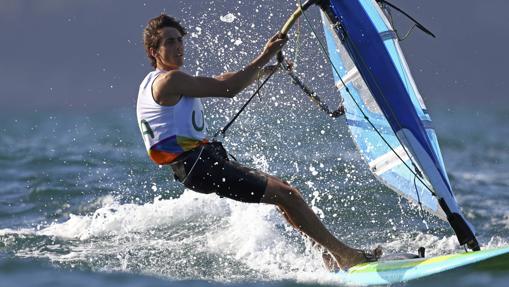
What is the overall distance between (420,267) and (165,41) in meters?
2.08

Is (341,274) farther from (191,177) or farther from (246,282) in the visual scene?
(191,177)

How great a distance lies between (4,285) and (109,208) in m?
2.50

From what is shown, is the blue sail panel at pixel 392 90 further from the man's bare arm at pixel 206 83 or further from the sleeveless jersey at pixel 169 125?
the sleeveless jersey at pixel 169 125

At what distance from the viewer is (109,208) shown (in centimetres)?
847

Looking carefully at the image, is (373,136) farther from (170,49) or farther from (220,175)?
(170,49)

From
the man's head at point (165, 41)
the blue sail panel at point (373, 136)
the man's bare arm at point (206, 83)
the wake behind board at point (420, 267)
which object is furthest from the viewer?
the blue sail panel at point (373, 136)

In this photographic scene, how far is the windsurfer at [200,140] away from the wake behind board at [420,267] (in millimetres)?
150

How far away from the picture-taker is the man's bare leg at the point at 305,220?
6129 mm

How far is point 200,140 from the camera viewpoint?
6223 mm

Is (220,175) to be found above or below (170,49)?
below

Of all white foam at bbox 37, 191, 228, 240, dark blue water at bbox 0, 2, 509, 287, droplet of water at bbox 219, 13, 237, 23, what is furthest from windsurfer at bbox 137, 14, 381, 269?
white foam at bbox 37, 191, 228, 240

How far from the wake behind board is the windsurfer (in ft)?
0.49

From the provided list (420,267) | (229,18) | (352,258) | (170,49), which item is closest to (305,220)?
(352,258)

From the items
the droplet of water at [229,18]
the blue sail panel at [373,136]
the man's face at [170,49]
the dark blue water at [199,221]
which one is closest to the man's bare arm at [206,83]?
the man's face at [170,49]
